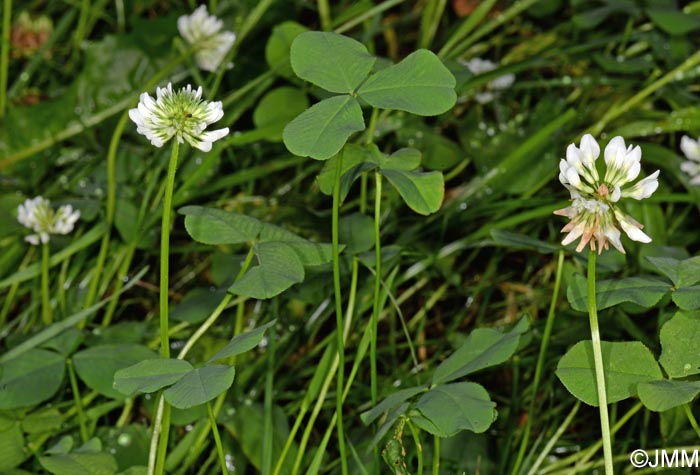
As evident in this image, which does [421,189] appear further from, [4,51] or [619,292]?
[4,51]

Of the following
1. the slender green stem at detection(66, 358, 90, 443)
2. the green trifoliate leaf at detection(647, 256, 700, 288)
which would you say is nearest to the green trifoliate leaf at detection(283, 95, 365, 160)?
the green trifoliate leaf at detection(647, 256, 700, 288)

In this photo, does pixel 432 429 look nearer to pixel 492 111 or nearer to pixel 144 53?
pixel 492 111

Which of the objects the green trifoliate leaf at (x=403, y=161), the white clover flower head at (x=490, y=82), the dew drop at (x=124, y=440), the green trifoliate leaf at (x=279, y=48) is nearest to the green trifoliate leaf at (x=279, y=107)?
the green trifoliate leaf at (x=279, y=48)

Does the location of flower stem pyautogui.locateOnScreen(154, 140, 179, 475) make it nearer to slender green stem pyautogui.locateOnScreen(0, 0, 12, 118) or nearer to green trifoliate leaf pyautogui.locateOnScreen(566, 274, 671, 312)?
green trifoliate leaf pyautogui.locateOnScreen(566, 274, 671, 312)

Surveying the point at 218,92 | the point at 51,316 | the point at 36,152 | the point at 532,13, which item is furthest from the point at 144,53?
the point at 532,13

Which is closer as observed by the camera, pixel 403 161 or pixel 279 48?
pixel 403 161

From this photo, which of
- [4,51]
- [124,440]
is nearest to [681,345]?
[124,440]
